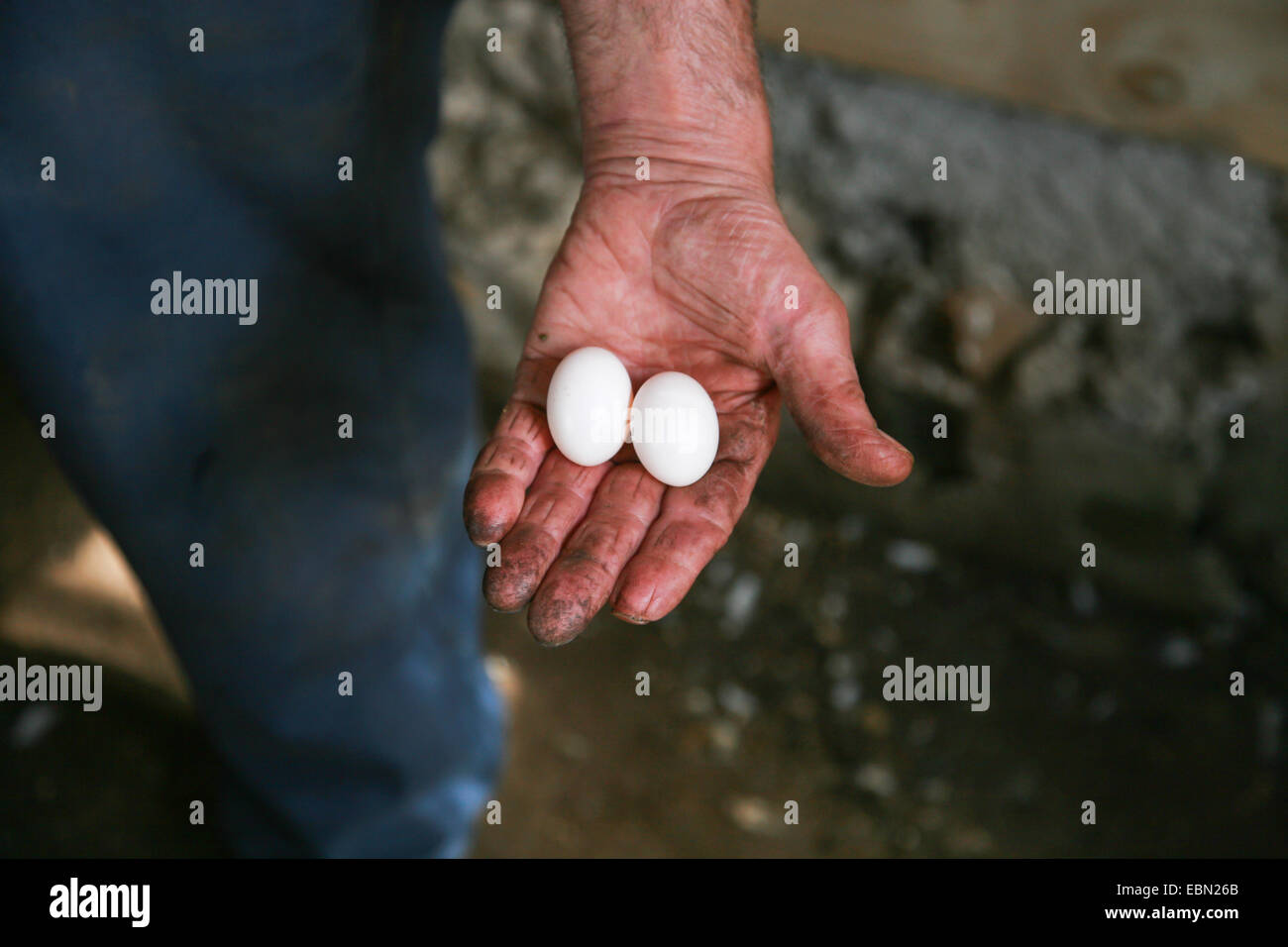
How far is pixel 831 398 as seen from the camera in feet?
3.62

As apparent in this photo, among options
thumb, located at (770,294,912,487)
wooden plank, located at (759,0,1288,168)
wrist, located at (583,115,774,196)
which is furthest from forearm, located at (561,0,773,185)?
wooden plank, located at (759,0,1288,168)

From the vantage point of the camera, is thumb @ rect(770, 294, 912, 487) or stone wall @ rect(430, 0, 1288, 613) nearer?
thumb @ rect(770, 294, 912, 487)

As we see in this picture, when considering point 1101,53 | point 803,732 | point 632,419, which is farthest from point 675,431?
point 1101,53

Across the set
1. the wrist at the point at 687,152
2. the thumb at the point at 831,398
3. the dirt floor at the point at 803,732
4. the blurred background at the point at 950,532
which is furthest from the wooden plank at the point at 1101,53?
the thumb at the point at 831,398

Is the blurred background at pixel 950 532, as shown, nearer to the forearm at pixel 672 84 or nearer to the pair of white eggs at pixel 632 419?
the pair of white eggs at pixel 632 419

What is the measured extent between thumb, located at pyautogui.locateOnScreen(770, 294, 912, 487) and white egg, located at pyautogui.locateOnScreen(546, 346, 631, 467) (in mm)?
179

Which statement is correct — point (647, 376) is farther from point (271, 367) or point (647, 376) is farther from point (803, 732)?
point (803, 732)

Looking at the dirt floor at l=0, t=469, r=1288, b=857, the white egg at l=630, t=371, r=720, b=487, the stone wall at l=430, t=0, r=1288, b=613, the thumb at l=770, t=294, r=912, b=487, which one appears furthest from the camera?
the stone wall at l=430, t=0, r=1288, b=613

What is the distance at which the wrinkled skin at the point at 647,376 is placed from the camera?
108cm

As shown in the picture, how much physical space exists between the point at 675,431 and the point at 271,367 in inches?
23.9

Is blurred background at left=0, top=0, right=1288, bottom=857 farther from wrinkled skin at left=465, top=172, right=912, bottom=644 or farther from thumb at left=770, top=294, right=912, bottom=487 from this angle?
thumb at left=770, top=294, right=912, bottom=487

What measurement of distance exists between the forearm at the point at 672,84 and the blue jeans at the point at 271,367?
11.3 inches

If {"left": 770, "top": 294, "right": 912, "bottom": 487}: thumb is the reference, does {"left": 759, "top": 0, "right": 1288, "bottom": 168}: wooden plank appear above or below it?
above

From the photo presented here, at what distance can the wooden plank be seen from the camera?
6.37ft
